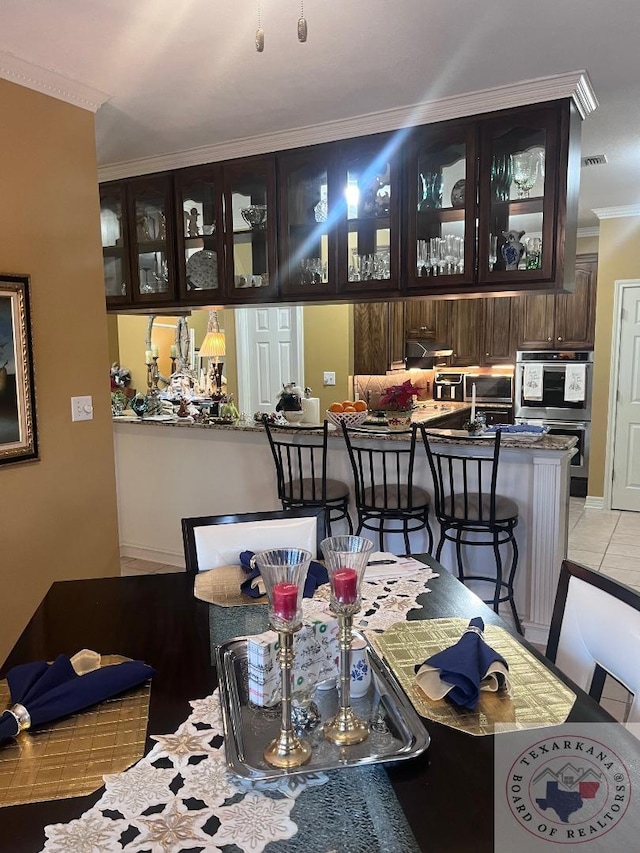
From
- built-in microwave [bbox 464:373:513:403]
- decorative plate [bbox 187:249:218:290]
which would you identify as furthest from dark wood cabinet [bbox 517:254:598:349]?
decorative plate [bbox 187:249:218:290]

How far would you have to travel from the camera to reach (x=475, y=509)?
123 inches

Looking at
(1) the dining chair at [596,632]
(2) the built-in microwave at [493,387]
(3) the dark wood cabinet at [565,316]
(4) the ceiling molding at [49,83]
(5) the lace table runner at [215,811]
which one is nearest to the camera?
(5) the lace table runner at [215,811]

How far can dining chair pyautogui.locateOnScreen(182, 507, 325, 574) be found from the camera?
2066 millimetres

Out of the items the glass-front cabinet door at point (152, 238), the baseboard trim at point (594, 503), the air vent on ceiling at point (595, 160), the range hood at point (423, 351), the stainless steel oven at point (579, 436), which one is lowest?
the baseboard trim at point (594, 503)

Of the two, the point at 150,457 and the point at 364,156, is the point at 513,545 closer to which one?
the point at 364,156

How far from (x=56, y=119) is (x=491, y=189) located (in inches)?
77.8

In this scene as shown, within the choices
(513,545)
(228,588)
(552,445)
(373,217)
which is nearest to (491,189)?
(373,217)

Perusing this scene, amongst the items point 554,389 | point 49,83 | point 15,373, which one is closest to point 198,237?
point 49,83

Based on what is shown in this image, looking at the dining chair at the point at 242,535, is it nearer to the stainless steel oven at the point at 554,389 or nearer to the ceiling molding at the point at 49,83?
the ceiling molding at the point at 49,83

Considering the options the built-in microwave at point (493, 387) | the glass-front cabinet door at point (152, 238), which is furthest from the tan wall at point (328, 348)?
the glass-front cabinet door at point (152, 238)

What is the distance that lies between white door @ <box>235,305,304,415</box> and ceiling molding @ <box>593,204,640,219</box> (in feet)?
9.37

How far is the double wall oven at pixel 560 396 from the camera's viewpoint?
6.18m

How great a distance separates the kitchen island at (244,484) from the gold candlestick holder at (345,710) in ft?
7.13

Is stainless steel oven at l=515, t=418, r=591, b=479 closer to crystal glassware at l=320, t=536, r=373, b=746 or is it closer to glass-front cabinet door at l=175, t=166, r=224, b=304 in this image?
glass-front cabinet door at l=175, t=166, r=224, b=304
